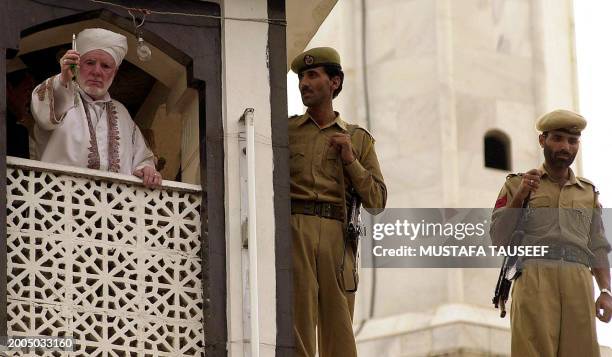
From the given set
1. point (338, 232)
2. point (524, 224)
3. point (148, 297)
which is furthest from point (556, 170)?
point (148, 297)

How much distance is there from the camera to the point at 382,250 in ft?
113

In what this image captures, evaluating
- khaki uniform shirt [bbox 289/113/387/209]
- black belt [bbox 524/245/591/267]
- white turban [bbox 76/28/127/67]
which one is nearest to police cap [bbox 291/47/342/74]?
khaki uniform shirt [bbox 289/113/387/209]

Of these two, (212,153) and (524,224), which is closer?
(212,153)

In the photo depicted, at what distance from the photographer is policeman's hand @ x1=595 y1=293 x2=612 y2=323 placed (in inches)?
777

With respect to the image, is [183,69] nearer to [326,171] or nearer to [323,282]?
[326,171]

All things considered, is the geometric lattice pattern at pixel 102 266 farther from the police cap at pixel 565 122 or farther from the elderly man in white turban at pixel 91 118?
the police cap at pixel 565 122

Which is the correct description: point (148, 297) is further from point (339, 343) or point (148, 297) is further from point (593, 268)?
point (593, 268)

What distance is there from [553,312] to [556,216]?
2.09ft

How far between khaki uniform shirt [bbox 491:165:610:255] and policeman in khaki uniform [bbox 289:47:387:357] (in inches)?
39.7

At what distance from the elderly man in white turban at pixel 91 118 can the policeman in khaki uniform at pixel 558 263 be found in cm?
259

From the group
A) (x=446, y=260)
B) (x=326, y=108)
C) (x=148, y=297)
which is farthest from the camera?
(x=446, y=260)

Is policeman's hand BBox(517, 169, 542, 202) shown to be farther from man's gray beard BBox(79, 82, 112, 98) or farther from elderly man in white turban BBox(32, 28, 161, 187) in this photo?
man's gray beard BBox(79, 82, 112, 98)

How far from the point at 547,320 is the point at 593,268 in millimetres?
544

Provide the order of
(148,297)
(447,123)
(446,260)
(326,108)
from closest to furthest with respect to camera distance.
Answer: (148,297), (326,108), (446,260), (447,123)
